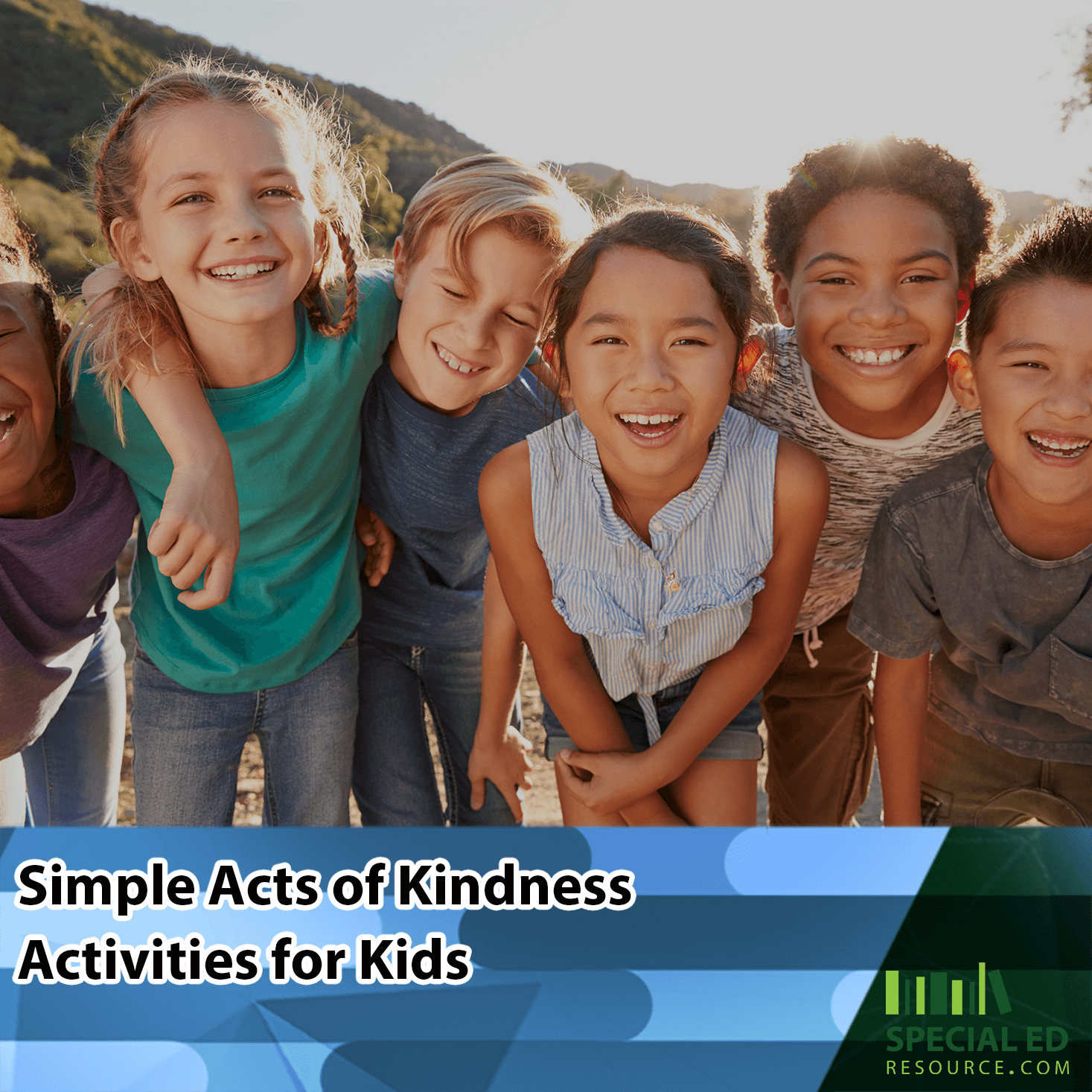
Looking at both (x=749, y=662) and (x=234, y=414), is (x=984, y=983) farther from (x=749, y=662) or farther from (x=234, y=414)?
(x=234, y=414)

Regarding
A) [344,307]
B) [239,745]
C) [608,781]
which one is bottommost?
[608,781]

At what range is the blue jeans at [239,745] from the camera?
1.71 m

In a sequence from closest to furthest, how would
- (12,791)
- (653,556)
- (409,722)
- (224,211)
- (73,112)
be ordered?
(224,211) < (653,556) < (12,791) < (409,722) < (73,112)

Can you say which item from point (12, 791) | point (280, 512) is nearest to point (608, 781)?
point (280, 512)

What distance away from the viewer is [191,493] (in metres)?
1.38

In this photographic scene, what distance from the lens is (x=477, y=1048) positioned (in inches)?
54.4

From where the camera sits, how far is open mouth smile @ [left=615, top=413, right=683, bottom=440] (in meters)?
1.44

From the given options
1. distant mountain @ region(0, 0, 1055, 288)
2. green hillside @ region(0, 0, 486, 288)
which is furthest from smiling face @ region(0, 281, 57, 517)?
green hillside @ region(0, 0, 486, 288)

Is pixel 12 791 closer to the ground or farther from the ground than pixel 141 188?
closer to the ground

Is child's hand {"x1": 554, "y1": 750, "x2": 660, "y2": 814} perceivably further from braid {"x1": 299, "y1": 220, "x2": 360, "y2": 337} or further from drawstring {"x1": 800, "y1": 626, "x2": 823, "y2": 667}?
braid {"x1": 299, "y1": 220, "x2": 360, "y2": 337}

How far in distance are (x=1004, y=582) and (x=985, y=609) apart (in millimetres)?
59

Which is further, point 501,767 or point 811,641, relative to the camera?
point 811,641

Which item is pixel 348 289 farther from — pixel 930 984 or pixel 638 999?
pixel 930 984

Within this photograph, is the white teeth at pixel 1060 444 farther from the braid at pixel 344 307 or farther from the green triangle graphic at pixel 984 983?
the braid at pixel 344 307
